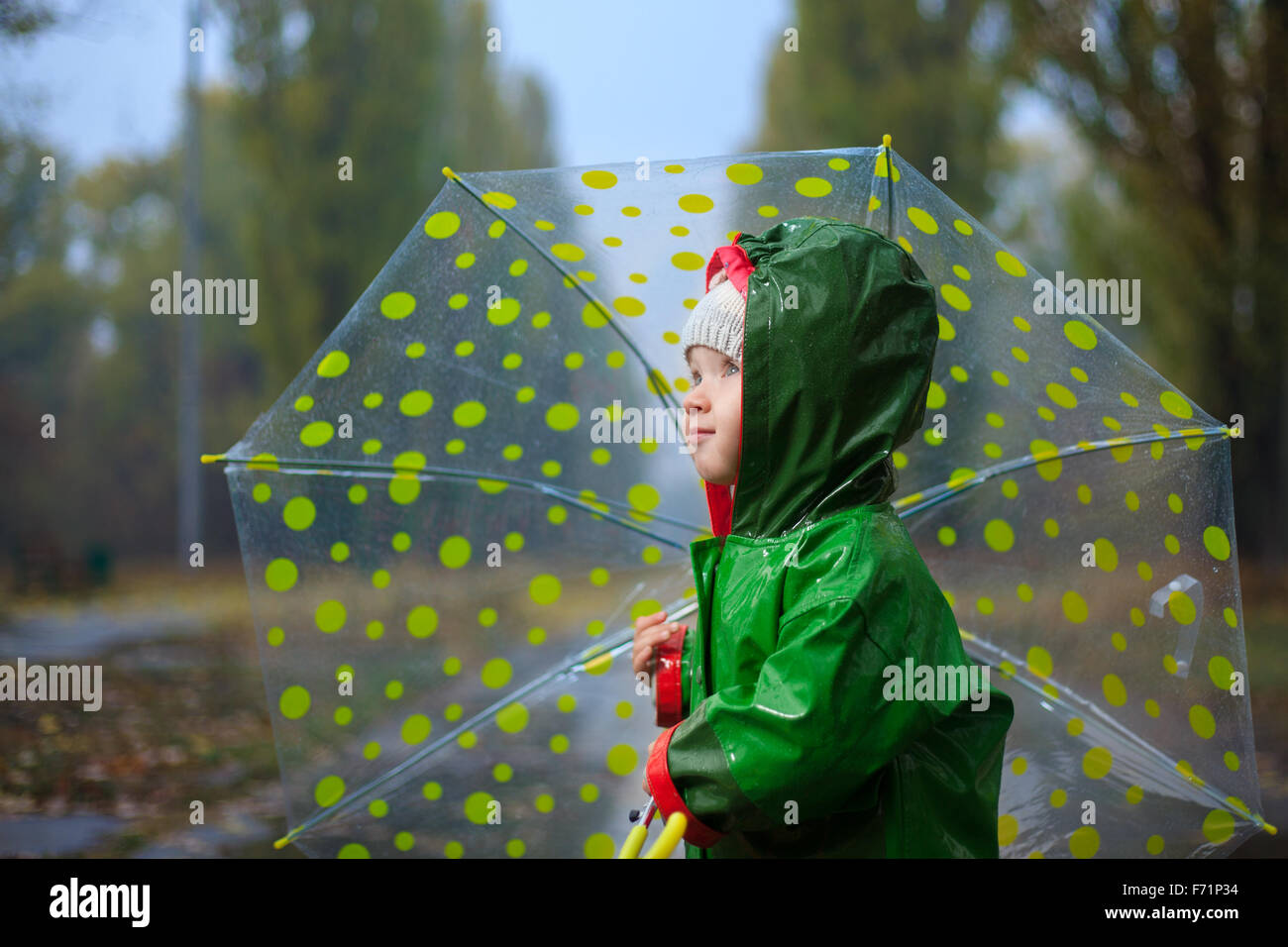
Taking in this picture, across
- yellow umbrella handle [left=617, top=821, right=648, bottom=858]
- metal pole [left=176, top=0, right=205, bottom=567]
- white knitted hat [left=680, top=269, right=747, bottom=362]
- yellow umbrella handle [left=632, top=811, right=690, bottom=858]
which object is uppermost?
metal pole [left=176, top=0, right=205, bottom=567]

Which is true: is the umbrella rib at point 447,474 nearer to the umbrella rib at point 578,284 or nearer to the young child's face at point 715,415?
the umbrella rib at point 578,284

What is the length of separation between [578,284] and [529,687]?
100 cm

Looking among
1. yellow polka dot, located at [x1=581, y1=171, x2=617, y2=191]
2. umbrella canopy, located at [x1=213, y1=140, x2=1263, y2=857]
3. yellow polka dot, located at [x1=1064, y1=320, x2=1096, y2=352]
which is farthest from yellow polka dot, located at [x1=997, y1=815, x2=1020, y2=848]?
yellow polka dot, located at [x1=581, y1=171, x2=617, y2=191]

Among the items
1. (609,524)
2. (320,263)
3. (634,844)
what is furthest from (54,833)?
(320,263)

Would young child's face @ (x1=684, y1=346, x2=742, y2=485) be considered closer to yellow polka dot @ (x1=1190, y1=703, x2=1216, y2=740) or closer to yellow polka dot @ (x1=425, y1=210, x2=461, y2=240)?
yellow polka dot @ (x1=425, y1=210, x2=461, y2=240)

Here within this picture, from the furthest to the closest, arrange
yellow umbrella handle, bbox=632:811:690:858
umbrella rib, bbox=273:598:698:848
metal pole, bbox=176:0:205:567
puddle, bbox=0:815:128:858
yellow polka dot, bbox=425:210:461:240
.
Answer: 1. metal pole, bbox=176:0:205:567
2. puddle, bbox=0:815:128:858
3. umbrella rib, bbox=273:598:698:848
4. yellow polka dot, bbox=425:210:461:240
5. yellow umbrella handle, bbox=632:811:690:858

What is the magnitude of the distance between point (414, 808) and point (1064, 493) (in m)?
1.75

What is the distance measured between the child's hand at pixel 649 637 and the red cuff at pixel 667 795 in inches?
17.6

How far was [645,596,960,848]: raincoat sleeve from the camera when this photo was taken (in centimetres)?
165

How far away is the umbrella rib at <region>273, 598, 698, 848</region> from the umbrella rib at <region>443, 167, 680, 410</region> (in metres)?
0.53

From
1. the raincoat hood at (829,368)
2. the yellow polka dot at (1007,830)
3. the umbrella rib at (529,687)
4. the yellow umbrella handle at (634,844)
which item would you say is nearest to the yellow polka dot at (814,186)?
the raincoat hood at (829,368)

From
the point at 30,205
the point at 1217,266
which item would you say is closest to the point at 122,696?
the point at 30,205

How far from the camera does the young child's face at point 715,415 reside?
1960mm

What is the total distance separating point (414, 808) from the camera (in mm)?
2760
